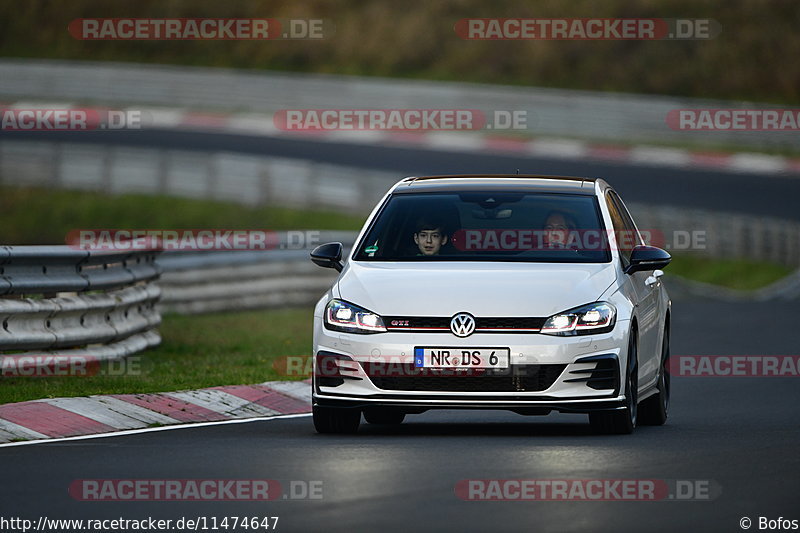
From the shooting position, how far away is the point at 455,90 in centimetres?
4053

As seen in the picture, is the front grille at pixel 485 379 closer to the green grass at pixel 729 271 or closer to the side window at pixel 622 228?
the side window at pixel 622 228

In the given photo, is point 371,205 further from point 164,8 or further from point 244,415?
point 164,8

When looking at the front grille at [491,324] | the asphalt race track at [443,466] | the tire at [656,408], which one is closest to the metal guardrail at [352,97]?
the asphalt race track at [443,466]

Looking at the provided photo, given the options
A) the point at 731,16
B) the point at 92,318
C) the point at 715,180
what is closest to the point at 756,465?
the point at 92,318

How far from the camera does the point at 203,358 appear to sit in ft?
52.6

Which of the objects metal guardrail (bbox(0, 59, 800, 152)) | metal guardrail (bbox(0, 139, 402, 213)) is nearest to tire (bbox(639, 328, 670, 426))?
metal guardrail (bbox(0, 139, 402, 213))

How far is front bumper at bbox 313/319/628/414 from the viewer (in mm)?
10414

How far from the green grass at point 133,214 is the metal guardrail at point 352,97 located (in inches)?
399

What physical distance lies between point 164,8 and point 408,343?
4492cm

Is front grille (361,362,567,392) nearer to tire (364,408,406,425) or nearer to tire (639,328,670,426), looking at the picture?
tire (364,408,406,425)

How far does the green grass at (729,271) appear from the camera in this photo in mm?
30844

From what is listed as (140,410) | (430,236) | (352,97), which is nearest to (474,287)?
(430,236)

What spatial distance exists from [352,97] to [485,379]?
30802 mm

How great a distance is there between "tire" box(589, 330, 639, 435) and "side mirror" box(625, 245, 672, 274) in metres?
0.58
